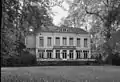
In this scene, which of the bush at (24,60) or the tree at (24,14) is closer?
the tree at (24,14)

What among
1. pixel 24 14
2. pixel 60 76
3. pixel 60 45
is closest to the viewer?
pixel 24 14

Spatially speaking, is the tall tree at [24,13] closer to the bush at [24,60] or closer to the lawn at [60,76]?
the lawn at [60,76]

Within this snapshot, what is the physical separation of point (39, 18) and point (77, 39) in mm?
47984

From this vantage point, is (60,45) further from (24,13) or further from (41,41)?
(24,13)

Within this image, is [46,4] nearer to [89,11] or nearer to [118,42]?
[118,42]

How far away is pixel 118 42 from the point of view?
10.9ft

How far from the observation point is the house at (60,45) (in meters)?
Result: 50.0

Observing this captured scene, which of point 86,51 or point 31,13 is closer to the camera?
point 31,13

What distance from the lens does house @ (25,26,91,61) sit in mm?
49969

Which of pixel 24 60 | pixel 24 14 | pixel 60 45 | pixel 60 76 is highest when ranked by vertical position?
pixel 24 14

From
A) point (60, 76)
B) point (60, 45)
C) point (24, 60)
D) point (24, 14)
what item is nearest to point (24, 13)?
point (24, 14)

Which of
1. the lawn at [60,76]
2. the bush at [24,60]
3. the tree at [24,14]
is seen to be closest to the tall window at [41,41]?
the bush at [24,60]

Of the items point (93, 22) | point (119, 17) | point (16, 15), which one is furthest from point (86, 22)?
point (119, 17)

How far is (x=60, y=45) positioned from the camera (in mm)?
51031
